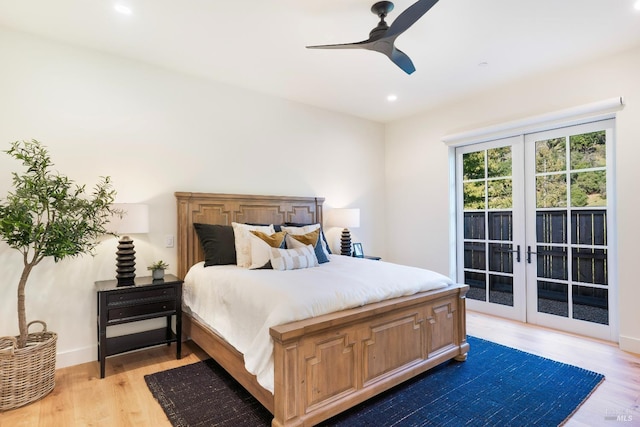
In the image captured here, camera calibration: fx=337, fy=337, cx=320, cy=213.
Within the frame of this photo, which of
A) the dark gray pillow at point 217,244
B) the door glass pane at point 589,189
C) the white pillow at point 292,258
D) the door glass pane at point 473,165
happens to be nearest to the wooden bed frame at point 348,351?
the dark gray pillow at point 217,244

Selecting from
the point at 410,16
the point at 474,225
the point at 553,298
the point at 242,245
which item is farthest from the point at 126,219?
the point at 553,298

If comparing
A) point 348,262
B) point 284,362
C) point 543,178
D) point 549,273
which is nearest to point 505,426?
point 284,362

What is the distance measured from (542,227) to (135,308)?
4.12m

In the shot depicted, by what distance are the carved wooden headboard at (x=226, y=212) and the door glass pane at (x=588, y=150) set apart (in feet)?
9.44

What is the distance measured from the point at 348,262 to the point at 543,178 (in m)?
2.39

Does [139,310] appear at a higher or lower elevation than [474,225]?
lower

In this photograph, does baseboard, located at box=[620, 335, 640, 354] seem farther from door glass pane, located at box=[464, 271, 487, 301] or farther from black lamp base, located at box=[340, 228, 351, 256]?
black lamp base, located at box=[340, 228, 351, 256]

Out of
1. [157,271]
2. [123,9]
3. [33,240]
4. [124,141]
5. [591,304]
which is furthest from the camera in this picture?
[591,304]

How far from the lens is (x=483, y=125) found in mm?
4055

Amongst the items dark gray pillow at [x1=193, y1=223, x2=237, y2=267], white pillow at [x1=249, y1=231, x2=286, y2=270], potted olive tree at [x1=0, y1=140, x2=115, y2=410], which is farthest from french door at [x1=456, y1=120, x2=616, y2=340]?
potted olive tree at [x1=0, y1=140, x2=115, y2=410]

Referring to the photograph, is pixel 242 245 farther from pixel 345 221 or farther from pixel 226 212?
pixel 345 221

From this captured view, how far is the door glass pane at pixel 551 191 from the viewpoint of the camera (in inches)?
140

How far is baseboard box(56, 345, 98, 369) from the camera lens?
2.78m

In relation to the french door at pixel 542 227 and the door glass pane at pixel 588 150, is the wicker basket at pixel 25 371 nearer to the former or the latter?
the french door at pixel 542 227
